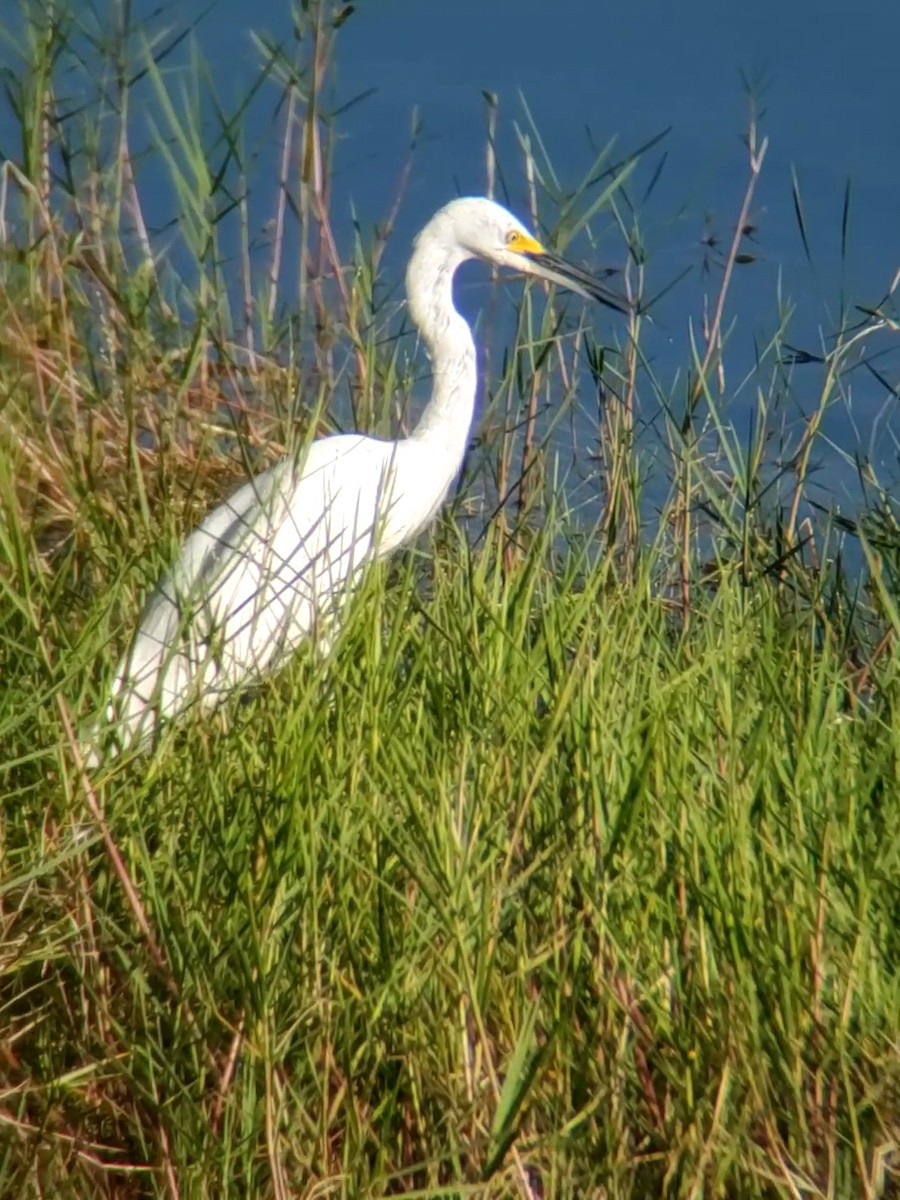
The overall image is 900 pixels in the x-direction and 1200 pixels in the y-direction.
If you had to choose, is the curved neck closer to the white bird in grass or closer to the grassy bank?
the white bird in grass

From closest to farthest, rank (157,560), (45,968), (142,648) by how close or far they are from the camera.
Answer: (45,968)
(157,560)
(142,648)

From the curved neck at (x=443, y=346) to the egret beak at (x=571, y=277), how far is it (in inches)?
4.7

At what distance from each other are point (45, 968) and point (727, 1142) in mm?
664

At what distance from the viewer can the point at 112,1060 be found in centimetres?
166

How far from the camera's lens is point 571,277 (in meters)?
3.39

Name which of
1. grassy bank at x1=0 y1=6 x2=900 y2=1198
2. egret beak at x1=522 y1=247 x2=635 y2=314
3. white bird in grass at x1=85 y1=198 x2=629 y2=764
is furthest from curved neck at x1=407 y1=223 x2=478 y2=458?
grassy bank at x1=0 y1=6 x2=900 y2=1198

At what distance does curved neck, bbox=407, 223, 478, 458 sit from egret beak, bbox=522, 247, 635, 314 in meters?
0.12

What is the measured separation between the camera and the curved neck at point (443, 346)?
3.21m

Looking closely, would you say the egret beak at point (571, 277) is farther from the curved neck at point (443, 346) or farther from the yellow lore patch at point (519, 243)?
the curved neck at point (443, 346)

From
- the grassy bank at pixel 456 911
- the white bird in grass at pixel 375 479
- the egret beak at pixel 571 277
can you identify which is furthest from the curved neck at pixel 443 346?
the grassy bank at pixel 456 911

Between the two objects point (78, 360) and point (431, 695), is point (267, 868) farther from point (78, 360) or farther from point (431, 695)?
point (78, 360)

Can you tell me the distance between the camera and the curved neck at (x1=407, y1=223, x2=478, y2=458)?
126 inches

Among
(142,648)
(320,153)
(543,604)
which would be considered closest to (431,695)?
(543,604)

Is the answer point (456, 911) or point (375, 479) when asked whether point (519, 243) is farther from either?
point (456, 911)
